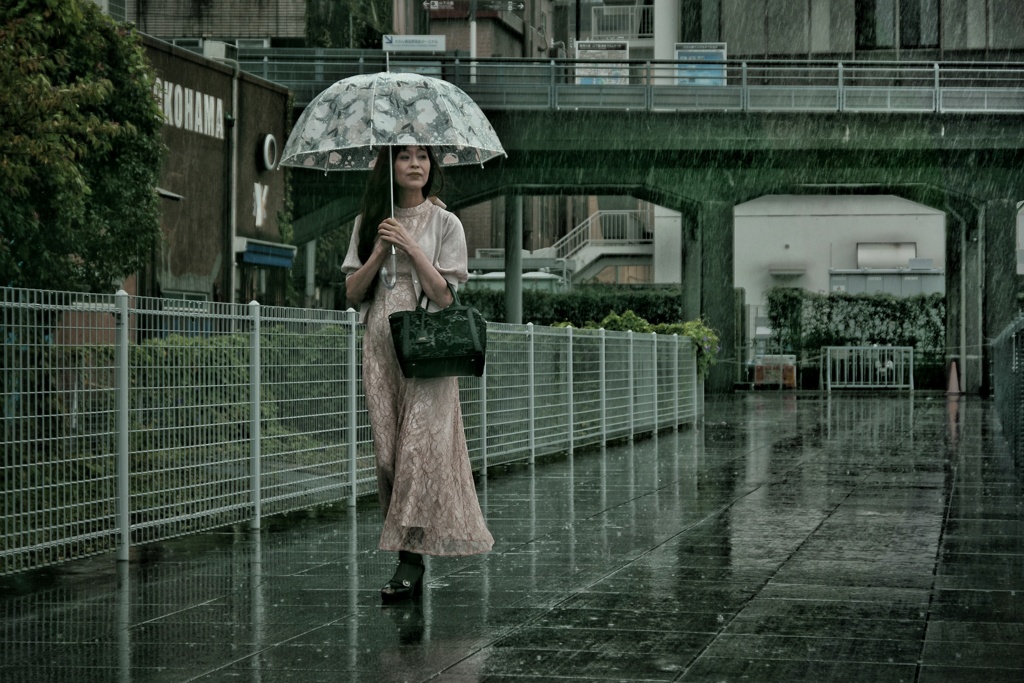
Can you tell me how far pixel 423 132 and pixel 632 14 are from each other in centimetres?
5046

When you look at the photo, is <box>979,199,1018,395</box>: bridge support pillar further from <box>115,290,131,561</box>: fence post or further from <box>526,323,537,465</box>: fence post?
<box>115,290,131,561</box>: fence post

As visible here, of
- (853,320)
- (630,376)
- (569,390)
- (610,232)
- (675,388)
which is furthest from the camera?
(610,232)

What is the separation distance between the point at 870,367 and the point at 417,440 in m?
32.9

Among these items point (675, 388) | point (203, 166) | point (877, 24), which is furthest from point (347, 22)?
point (675, 388)

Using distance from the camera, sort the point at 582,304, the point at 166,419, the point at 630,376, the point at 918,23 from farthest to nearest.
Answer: the point at 582,304 → the point at 918,23 → the point at 630,376 → the point at 166,419

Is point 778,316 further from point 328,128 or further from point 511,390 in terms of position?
point 328,128

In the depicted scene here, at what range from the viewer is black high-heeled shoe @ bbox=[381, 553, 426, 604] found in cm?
639

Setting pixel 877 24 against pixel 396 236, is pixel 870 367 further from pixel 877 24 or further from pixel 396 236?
pixel 396 236

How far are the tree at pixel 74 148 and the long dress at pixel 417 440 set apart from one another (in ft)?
24.9

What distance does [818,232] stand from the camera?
1978 inches

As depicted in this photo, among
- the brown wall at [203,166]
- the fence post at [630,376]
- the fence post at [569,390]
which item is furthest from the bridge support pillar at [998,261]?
the fence post at [569,390]

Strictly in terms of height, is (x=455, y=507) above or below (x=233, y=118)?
below

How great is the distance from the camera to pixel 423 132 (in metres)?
6.67

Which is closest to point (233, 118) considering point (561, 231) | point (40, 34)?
point (40, 34)
